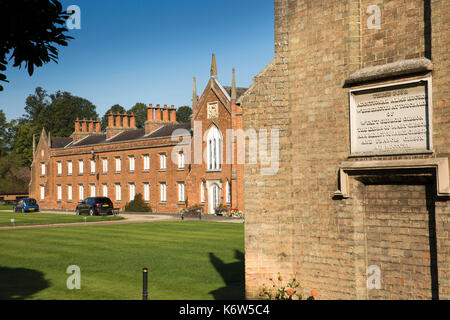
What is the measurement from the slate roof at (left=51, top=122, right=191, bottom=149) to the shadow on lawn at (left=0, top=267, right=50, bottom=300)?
3724 cm

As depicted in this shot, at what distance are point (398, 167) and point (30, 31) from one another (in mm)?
6611

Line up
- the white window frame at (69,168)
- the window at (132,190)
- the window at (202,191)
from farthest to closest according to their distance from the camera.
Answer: the white window frame at (69,168) < the window at (132,190) < the window at (202,191)

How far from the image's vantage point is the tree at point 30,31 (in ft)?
26.1

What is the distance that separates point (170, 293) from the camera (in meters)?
13.5

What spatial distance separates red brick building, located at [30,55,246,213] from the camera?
48.3 meters

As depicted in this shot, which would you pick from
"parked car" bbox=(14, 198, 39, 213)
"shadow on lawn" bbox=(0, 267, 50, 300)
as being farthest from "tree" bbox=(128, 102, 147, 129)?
"shadow on lawn" bbox=(0, 267, 50, 300)

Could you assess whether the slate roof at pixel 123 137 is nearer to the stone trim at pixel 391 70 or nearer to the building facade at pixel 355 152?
the building facade at pixel 355 152

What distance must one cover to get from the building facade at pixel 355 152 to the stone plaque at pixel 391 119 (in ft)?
0.06

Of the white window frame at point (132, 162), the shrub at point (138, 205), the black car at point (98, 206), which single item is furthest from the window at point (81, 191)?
the black car at point (98, 206)

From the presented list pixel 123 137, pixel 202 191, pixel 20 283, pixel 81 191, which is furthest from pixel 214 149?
pixel 20 283

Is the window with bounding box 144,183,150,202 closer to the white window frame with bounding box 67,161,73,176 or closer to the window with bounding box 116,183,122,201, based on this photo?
the window with bounding box 116,183,122,201

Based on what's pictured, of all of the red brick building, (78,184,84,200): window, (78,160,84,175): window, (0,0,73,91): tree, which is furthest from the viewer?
(78,160,84,175): window

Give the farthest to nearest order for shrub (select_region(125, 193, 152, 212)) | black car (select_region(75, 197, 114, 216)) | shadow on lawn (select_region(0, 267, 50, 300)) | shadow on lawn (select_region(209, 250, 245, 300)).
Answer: shrub (select_region(125, 193, 152, 212)), black car (select_region(75, 197, 114, 216)), shadow on lawn (select_region(0, 267, 50, 300)), shadow on lawn (select_region(209, 250, 245, 300))
